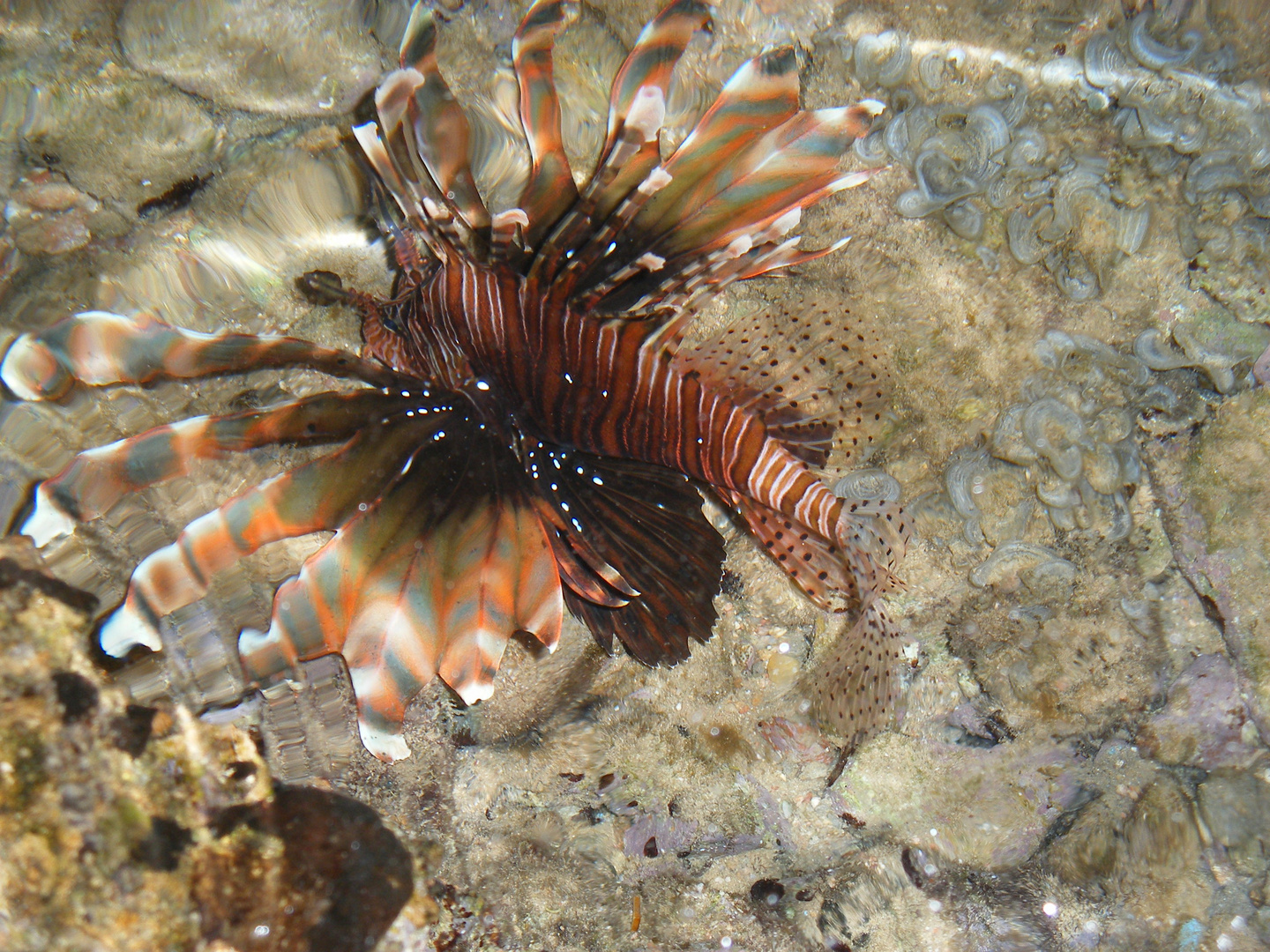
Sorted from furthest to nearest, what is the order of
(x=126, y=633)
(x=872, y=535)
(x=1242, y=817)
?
(x=1242, y=817)
(x=872, y=535)
(x=126, y=633)

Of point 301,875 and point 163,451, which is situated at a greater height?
point 163,451

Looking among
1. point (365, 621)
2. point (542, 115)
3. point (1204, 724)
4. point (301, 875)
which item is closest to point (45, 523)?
point (365, 621)

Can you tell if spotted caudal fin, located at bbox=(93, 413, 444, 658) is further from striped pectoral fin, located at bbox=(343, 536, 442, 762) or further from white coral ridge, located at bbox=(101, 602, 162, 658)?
striped pectoral fin, located at bbox=(343, 536, 442, 762)

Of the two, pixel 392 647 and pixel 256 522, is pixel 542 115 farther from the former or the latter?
pixel 392 647

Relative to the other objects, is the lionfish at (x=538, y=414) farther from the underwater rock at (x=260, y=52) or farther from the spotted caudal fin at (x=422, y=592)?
the underwater rock at (x=260, y=52)

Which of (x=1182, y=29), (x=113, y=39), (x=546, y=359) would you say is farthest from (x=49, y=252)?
(x=1182, y=29)

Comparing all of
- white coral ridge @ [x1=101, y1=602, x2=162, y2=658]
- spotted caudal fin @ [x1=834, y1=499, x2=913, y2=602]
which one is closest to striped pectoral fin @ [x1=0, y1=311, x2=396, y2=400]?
white coral ridge @ [x1=101, y1=602, x2=162, y2=658]
